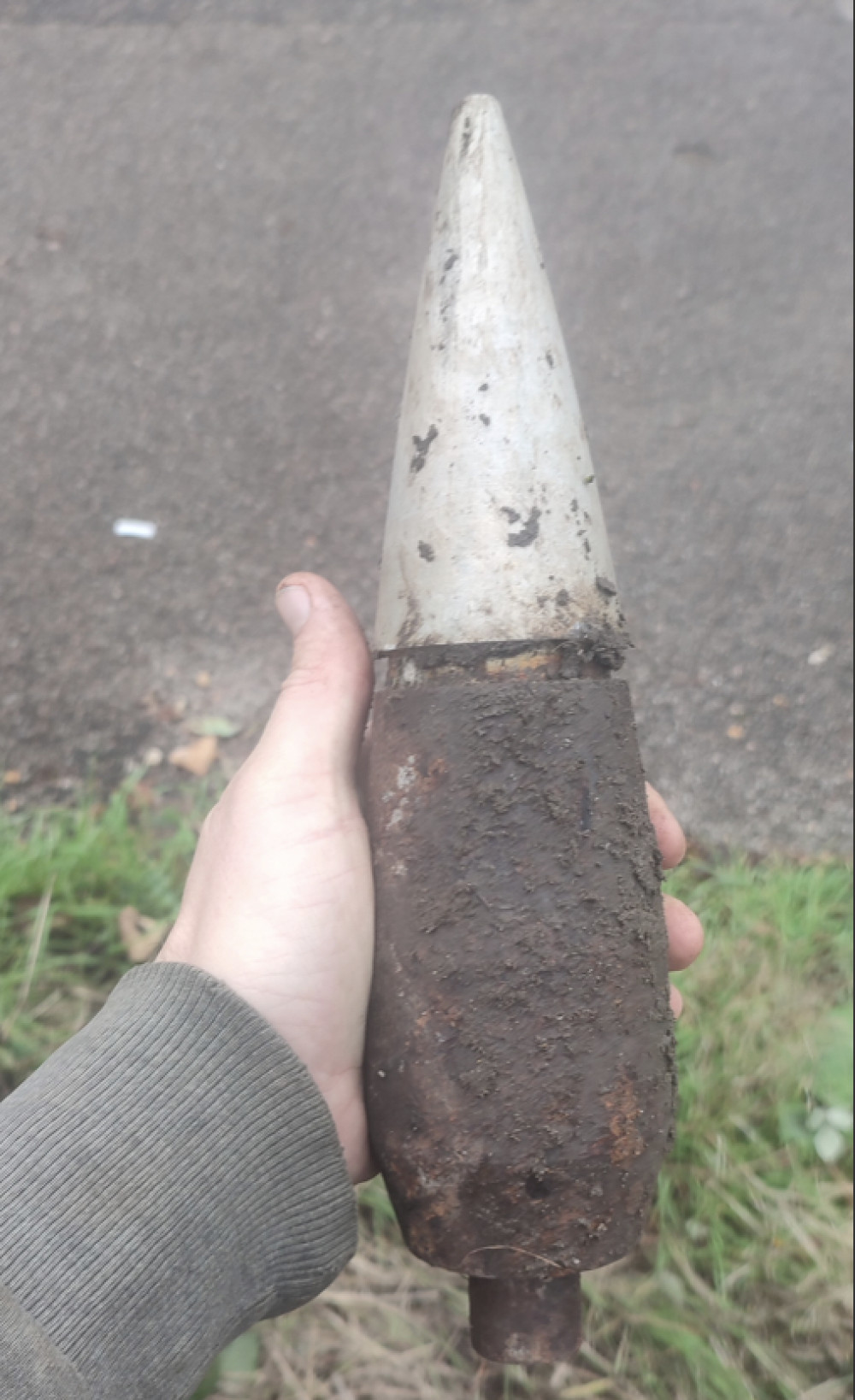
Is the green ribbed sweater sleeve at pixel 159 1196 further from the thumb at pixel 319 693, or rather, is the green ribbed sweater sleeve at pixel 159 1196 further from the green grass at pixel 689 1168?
the green grass at pixel 689 1168

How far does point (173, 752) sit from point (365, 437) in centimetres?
96

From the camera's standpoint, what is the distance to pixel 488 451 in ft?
4.11

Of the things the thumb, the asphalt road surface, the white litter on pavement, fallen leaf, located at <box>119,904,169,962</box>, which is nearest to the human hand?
the thumb

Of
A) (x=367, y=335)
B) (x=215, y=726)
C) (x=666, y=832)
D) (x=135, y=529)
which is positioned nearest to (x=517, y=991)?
(x=666, y=832)

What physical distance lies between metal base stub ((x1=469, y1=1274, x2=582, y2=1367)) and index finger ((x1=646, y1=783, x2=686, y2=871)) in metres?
0.69

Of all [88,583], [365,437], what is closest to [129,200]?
[365,437]

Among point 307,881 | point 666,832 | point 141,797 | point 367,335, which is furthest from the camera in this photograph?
point 367,335

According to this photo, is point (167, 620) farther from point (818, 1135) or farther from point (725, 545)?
point (818, 1135)

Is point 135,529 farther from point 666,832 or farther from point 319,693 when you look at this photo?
point 666,832

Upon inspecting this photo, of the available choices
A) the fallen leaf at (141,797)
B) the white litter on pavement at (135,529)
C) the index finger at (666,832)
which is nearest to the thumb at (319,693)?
the index finger at (666,832)

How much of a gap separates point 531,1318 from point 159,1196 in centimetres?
52

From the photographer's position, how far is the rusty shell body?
1.18 m

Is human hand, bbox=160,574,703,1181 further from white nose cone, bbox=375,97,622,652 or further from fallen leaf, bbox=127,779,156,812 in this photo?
fallen leaf, bbox=127,779,156,812

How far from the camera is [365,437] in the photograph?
252 cm
